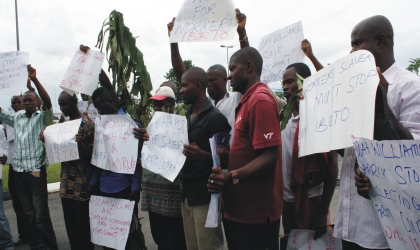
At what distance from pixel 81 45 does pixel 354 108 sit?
111 inches

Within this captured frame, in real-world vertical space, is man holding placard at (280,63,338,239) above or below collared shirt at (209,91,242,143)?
below

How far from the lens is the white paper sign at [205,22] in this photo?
289cm

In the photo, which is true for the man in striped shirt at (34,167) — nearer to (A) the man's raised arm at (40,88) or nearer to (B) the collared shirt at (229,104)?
(A) the man's raised arm at (40,88)

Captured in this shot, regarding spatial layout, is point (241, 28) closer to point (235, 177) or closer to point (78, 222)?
point (235, 177)

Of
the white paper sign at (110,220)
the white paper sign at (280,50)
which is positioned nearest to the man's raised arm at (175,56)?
the white paper sign at (280,50)

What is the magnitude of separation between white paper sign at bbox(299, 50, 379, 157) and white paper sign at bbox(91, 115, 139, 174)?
169cm

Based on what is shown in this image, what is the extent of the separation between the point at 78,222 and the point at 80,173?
1.62ft

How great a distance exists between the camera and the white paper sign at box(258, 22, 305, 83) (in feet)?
10.9

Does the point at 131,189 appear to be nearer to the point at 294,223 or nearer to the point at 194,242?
the point at 194,242

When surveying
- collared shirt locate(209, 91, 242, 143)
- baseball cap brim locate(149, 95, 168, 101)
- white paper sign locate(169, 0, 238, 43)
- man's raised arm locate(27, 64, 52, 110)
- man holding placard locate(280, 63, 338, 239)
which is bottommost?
man holding placard locate(280, 63, 338, 239)

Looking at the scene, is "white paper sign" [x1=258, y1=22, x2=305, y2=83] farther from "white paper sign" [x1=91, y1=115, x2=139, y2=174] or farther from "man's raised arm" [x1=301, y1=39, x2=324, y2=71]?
"white paper sign" [x1=91, y1=115, x2=139, y2=174]

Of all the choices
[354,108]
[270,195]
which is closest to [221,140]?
[270,195]

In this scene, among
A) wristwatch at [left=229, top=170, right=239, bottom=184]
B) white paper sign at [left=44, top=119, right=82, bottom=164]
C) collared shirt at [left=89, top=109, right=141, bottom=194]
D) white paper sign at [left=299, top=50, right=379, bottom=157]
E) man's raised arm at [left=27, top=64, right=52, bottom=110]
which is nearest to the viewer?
white paper sign at [left=299, top=50, right=379, bottom=157]

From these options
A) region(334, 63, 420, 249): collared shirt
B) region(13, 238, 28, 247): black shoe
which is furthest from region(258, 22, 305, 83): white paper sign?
region(13, 238, 28, 247): black shoe
